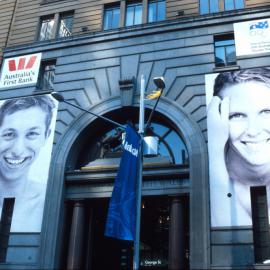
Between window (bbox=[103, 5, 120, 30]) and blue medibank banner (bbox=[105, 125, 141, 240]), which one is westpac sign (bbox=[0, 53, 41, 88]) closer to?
window (bbox=[103, 5, 120, 30])

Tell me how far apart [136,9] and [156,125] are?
7.18 meters

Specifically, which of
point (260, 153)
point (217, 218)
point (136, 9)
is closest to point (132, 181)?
point (217, 218)

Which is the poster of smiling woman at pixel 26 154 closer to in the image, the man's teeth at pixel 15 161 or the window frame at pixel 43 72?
the man's teeth at pixel 15 161

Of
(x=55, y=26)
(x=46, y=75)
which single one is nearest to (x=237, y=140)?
(x=46, y=75)

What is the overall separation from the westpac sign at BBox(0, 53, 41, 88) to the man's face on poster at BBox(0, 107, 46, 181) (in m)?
2.09

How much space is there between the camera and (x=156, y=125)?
68.2ft

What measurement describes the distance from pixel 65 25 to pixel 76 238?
12752 millimetres

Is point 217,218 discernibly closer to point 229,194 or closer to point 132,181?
point 229,194

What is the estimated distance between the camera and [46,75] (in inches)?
924

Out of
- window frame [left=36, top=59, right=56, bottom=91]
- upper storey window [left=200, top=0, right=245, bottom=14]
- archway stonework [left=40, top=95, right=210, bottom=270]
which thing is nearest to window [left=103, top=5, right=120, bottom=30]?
window frame [left=36, top=59, right=56, bottom=91]

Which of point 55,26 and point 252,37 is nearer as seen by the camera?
point 252,37

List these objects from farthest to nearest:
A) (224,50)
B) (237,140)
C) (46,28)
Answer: (46,28) < (224,50) < (237,140)

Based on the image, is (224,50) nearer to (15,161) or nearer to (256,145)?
(256,145)

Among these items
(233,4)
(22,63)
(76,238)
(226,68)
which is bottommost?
(76,238)
